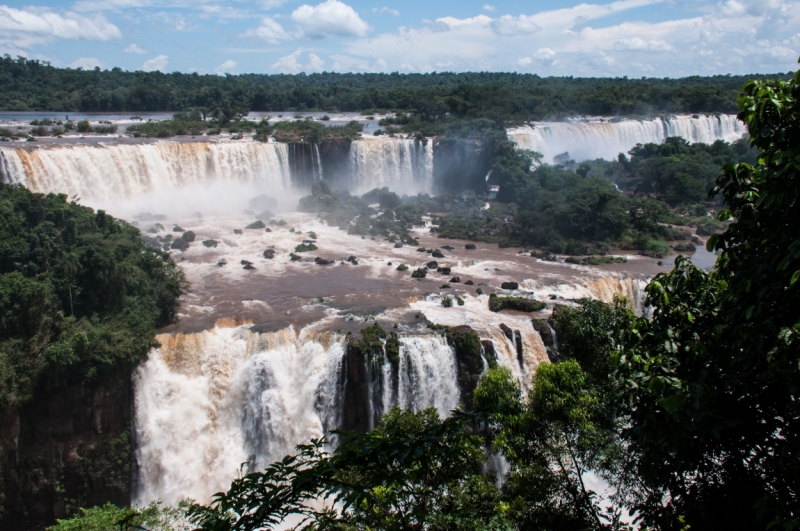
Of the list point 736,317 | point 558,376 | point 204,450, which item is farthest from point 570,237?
point 736,317

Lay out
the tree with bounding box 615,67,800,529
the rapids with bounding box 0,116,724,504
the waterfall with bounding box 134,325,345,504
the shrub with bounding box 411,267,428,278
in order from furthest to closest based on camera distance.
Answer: the shrub with bounding box 411,267,428,278 < the rapids with bounding box 0,116,724,504 < the waterfall with bounding box 134,325,345,504 < the tree with bounding box 615,67,800,529

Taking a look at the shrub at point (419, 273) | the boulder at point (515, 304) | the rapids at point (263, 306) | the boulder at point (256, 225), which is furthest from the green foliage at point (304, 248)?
the boulder at point (515, 304)

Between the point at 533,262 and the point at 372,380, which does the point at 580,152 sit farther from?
the point at 372,380

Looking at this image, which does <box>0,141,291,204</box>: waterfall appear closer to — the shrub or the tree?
the shrub

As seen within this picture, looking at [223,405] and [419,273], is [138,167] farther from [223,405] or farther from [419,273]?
[223,405]

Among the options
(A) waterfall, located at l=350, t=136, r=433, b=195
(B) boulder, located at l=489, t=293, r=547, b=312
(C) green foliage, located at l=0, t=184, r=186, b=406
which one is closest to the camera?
(C) green foliage, located at l=0, t=184, r=186, b=406

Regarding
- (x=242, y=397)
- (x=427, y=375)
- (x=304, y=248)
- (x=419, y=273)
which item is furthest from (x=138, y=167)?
(x=427, y=375)

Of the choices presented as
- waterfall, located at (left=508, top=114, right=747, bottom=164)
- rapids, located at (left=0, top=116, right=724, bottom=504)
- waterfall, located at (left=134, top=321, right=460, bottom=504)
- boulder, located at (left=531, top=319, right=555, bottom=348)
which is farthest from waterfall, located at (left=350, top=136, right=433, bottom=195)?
waterfall, located at (left=134, top=321, right=460, bottom=504)
